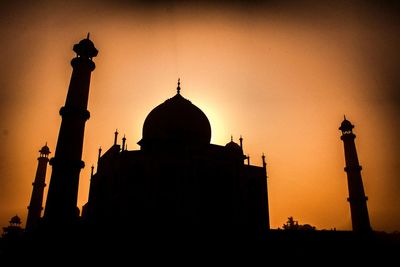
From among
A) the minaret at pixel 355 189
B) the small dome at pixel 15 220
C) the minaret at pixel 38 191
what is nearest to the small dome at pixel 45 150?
the minaret at pixel 38 191

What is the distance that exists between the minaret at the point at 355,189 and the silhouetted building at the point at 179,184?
6.40 metres

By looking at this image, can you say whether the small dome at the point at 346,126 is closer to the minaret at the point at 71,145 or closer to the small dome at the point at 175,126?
the small dome at the point at 175,126

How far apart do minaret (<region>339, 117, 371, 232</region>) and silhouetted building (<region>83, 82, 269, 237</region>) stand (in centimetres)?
640

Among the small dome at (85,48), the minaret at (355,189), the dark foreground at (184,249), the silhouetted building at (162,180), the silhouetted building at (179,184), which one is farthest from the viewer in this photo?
the minaret at (355,189)

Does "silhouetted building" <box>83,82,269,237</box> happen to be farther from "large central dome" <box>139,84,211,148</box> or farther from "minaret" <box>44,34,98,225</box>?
"minaret" <box>44,34,98,225</box>

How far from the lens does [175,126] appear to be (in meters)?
17.8

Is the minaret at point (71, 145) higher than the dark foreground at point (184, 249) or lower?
higher

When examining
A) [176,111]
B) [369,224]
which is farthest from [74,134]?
[369,224]

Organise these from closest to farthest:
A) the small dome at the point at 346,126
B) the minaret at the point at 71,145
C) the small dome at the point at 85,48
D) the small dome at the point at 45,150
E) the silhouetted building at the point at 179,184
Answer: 1. the minaret at the point at 71,145
2. the silhouetted building at the point at 179,184
3. the small dome at the point at 85,48
4. the small dome at the point at 346,126
5. the small dome at the point at 45,150

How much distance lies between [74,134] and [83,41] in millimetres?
4900

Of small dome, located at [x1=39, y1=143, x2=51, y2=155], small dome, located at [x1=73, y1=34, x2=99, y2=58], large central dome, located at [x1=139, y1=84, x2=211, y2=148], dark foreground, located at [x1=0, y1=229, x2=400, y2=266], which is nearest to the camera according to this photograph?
dark foreground, located at [x1=0, y1=229, x2=400, y2=266]

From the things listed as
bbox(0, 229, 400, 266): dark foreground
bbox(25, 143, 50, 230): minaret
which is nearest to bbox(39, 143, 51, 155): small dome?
bbox(25, 143, 50, 230): minaret

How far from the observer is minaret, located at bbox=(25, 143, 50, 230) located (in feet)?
78.1

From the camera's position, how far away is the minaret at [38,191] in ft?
78.1
